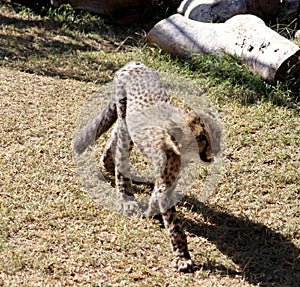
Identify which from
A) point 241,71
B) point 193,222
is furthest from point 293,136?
point 193,222

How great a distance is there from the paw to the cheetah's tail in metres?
1.49

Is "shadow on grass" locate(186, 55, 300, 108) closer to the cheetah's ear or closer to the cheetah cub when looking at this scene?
the cheetah cub

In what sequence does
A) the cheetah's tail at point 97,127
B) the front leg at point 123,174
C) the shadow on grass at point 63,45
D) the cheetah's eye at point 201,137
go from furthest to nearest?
the shadow on grass at point 63,45, the cheetah's tail at point 97,127, the front leg at point 123,174, the cheetah's eye at point 201,137

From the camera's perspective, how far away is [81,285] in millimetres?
4605

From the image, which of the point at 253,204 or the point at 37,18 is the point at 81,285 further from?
the point at 37,18

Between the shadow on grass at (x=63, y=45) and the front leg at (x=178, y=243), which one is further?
the shadow on grass at (x=63, y=45)

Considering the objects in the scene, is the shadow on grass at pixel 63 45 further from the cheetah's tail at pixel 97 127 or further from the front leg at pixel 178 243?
the front leg at pixel 178 243

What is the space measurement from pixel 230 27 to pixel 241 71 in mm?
650

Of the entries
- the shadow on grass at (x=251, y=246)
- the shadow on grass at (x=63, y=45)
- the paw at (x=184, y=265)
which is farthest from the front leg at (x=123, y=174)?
the shadow on grass at (x=63, y=45)

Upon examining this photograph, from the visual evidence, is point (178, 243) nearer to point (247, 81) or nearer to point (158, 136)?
point (158, 136)

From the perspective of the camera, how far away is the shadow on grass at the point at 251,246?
4812mm

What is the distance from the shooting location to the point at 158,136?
16.1 ft

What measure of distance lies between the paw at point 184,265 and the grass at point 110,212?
41mm

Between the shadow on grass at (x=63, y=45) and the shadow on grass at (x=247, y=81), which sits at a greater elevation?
the shadow on grass at (x=247, y=81)
